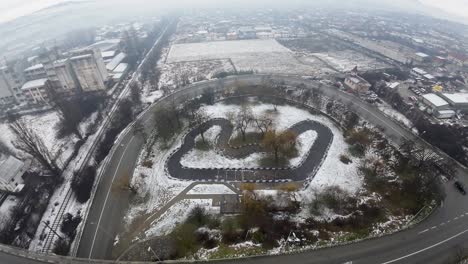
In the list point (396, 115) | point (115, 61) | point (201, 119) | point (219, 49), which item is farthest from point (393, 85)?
point (115, 61)

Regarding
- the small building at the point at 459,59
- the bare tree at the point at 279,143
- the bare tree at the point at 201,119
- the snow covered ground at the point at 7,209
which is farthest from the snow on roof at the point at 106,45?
the small building at the point at 459,59

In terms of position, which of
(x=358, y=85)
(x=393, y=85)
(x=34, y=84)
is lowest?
(x=393, y=85)

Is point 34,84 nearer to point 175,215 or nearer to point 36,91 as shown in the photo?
point 36,91

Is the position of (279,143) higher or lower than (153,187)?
higher

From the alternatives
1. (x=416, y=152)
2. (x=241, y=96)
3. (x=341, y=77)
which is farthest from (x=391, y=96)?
(x=241, y=96)

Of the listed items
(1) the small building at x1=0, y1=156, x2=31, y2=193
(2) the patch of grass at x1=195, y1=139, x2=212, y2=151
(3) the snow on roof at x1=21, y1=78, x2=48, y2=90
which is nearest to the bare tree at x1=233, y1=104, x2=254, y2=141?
(2) the patch of grass at x1=195, y1=139, x2=212, y2=151

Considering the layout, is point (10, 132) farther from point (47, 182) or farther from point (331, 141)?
point (331, 141)
